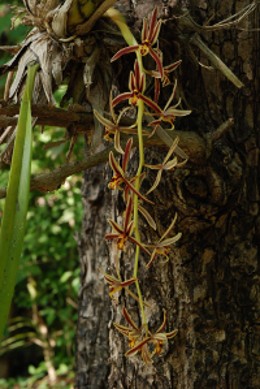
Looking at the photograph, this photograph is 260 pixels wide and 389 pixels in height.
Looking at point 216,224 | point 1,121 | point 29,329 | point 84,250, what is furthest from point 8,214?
point 29,329

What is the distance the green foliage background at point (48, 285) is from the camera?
10.6ft

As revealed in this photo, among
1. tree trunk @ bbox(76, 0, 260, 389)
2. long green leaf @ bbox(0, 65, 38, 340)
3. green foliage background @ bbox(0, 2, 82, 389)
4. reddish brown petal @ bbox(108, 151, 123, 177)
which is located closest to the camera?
long green leaf @ bbox(0, 65, 38, 340)

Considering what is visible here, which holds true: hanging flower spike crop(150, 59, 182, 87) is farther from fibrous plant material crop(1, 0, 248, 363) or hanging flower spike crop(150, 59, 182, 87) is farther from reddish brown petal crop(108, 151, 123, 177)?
reddish brown petal crop(108, 151, 123, 177)

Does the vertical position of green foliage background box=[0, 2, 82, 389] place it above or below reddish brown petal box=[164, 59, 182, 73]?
below

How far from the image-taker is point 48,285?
3744 millimetres

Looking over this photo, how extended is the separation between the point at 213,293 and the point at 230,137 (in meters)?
0.25

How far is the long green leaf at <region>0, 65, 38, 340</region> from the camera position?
67 centimetres

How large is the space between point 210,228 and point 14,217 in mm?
427

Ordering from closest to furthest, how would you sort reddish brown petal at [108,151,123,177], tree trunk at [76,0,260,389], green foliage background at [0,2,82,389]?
reddish brown petal at [108,151,123,177] → tree trunk at [76,0,260,389] → green foliage background at [0,2,82,389]

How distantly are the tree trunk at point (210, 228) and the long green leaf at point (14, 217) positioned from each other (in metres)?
0.31

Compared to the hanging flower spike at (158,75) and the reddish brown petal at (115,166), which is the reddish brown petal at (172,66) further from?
the reddish brown petal at (115,166)

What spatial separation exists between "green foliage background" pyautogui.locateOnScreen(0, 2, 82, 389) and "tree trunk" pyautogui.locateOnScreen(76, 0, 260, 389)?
1.84 m

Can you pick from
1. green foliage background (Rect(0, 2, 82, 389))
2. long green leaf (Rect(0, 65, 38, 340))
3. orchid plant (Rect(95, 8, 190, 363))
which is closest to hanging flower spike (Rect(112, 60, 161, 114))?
orchid plant (Rect(95, 8, 190, 363))

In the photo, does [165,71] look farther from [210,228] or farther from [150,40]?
[210,228]
